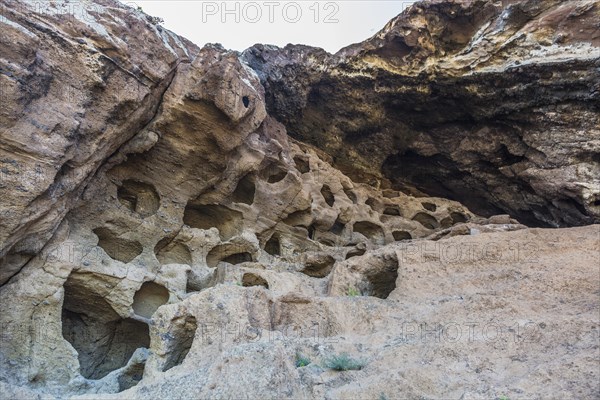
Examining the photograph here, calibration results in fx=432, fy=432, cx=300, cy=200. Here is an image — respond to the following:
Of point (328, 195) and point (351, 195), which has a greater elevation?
point (351, 195)

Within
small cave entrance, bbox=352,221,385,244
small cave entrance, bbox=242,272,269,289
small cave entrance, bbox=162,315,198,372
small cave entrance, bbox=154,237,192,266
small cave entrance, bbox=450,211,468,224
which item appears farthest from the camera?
small cave entrance, bbox=450,211,468,224

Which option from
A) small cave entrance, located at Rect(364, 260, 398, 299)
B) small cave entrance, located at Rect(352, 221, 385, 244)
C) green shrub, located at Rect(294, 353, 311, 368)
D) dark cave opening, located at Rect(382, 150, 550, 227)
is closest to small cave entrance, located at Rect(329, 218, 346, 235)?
small cave entrance, located at Rect(352, 221, 385, 244)

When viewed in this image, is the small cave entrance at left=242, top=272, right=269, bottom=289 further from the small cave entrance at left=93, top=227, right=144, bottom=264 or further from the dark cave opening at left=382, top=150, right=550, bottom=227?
the dark cave opening at left=382, top=150, right=550, bottom=227

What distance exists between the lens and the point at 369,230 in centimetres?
1177

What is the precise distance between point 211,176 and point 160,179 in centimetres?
103

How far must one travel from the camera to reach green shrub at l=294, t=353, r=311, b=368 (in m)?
4.45

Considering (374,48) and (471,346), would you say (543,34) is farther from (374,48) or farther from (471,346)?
(471,346)

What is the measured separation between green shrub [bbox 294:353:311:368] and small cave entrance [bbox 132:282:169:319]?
142 inches

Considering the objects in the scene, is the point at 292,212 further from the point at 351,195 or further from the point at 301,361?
the point at 301,361

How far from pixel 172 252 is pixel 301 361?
4.91 metres

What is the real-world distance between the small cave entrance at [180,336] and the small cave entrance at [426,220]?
878 centimetres

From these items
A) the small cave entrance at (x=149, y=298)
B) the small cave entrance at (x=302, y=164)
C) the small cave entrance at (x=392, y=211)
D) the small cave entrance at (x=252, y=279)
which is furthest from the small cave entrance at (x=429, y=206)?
the small cave entrance at (x=149, y=298)

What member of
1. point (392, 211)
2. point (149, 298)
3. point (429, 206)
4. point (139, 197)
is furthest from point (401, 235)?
point (149, 298)

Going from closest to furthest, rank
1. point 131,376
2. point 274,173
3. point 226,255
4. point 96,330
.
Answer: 1. point 131,376
2. point 96,330
3. point 226,255
4. point 274,173
